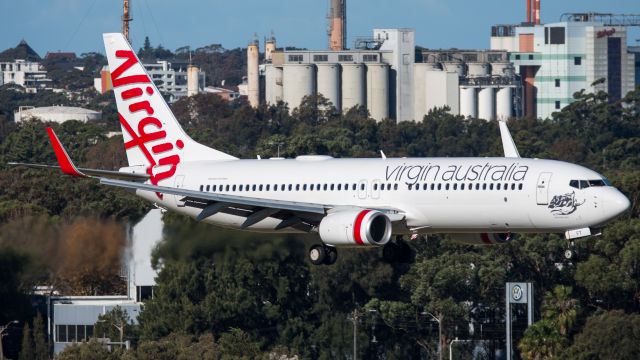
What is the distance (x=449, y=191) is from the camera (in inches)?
2579

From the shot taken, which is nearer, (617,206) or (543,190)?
(617,206)

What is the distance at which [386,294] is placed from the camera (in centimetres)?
14125

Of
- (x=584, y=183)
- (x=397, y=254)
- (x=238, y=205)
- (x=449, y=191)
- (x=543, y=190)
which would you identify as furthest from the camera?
(x=397, y=254)

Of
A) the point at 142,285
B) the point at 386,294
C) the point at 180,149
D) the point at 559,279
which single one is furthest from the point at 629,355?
the point at 180,149

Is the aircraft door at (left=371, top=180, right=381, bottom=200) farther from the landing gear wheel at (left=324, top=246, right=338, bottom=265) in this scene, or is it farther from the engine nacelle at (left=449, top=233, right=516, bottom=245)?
the engine nacelle at (left=449, top=233, right=516, bottom=245)

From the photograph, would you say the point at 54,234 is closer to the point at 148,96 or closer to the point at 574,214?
the point at 148,96

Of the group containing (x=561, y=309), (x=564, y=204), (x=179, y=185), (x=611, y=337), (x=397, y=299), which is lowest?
(x=611, y=337)

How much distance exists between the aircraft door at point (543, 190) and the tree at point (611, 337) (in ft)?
178

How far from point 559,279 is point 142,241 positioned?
218ft

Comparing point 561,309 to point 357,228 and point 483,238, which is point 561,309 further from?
point 357,228

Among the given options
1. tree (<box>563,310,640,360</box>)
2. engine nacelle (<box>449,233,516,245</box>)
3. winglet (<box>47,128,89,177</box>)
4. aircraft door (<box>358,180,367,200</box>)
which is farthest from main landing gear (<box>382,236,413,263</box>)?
tree (<box>563,310,640,360</box>)

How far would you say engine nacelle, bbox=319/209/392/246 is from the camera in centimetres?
6556

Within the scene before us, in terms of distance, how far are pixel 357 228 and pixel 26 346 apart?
57.7m

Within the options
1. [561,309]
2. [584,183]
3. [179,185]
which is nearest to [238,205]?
[179,185]
